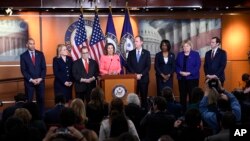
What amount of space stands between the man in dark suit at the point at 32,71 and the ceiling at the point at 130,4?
1934 millimetres

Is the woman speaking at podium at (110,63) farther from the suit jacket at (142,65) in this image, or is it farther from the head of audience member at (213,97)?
the head of audience member at (213,97)

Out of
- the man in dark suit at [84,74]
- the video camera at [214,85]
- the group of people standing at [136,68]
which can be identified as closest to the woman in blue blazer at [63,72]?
the group of people standing at [136,68]

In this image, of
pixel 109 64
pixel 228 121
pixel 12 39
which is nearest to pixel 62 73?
pixel 109 64

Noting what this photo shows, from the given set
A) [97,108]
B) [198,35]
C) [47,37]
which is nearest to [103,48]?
[47,37]

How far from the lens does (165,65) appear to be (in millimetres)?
10641

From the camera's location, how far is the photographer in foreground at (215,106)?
19.8 ft

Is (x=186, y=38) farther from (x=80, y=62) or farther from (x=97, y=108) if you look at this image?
(x=97, y=108)

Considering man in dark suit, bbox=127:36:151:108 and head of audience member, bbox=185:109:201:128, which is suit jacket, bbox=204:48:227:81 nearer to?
Answer: man in dark suit, bbox=127:36:151:108

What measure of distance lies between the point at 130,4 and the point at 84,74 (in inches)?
111

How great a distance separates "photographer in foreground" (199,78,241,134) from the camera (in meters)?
6.04

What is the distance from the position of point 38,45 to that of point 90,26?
4.47 feet

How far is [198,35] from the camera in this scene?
1292 cm

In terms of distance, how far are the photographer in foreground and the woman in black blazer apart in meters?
3.89

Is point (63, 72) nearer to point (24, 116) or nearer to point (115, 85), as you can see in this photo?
point (115, 85)
